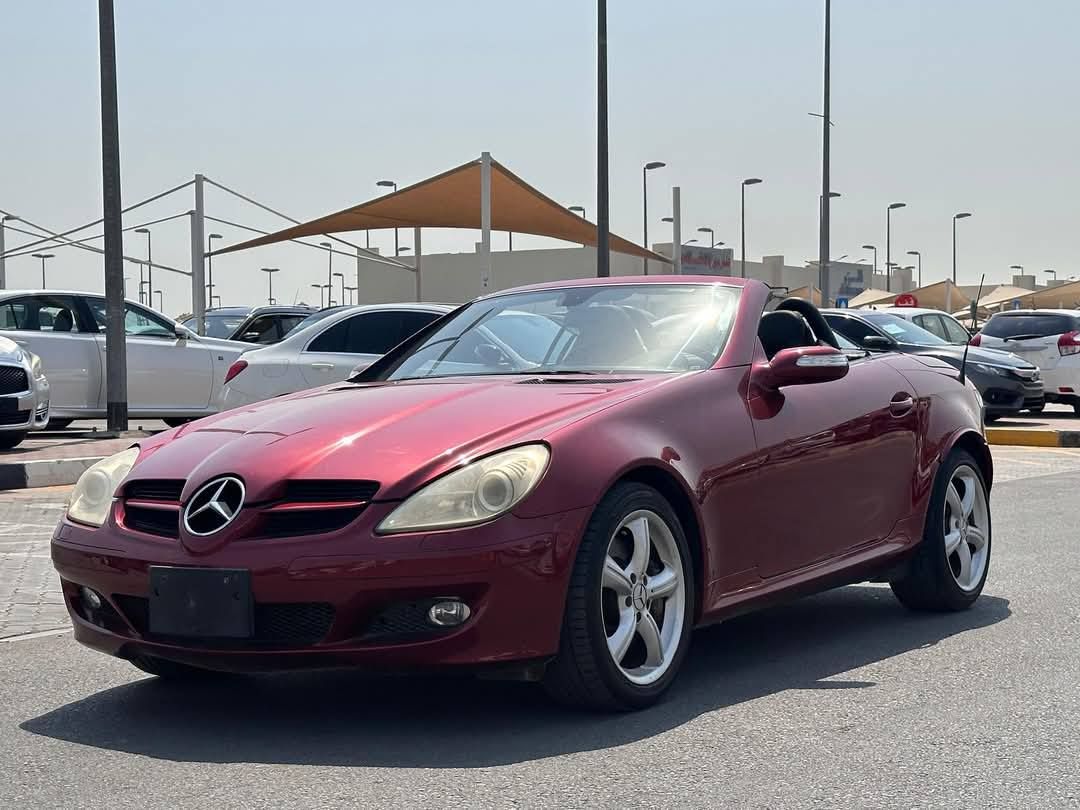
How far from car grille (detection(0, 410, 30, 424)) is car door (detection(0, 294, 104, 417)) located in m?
2.60

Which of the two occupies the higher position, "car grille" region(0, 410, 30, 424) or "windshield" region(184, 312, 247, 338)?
"windshield" region(184, 312, 247, 338)

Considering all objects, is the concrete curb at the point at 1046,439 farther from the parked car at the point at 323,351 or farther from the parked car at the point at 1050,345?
the parked car at the point at 323,351

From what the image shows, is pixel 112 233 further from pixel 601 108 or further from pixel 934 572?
pixel 934 572

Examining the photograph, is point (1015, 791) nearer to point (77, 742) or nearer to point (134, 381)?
point (77, 742)

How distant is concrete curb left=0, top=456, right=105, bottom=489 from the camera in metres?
12.2

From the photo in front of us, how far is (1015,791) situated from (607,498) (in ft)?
4.47

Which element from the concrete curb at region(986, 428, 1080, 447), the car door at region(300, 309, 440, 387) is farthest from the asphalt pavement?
the concrete curb at region(986, 428, 1080, 447)

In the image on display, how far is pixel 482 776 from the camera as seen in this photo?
396 cm

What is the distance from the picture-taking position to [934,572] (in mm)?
6246

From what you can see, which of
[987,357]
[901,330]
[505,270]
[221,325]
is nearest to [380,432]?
[901,330]

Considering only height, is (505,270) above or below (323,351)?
above

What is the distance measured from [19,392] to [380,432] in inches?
359

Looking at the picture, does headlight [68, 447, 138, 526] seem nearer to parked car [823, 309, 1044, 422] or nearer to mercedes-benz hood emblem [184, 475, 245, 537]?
mercedes-benz hood emblem [184, 475, 245, 537]

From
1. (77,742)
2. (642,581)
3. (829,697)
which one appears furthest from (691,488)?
(77,742)
